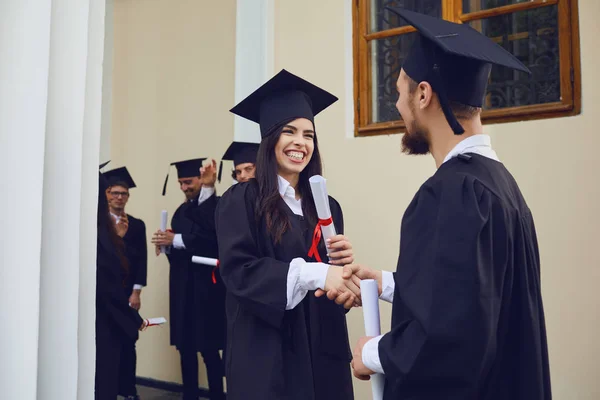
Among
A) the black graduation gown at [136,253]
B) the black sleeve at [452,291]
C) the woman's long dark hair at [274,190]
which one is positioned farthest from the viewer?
the black graduation gown at [136,253]

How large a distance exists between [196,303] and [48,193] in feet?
11.9

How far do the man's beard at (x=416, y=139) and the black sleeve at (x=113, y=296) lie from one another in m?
2.29

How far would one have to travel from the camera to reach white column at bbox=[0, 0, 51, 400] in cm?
116

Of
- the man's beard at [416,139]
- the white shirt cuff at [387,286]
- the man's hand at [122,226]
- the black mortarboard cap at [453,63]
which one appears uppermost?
the black mortarboard cap at [453,63]

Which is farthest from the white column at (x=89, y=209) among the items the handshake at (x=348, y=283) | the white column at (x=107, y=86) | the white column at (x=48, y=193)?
the white column at (x=107, y=86)

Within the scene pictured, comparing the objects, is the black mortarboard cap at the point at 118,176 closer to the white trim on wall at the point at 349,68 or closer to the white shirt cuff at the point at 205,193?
the white shirt cuff at the point at 205,193

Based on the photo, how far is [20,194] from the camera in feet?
3.87

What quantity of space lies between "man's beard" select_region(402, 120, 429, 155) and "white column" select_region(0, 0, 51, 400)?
3.09ft

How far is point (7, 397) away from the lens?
1.15 metres

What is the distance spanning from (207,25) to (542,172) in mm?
3637

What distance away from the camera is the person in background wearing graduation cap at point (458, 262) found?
131 cm

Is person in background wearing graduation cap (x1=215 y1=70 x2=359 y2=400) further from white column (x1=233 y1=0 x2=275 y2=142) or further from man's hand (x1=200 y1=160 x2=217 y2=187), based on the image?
man's hand (x1=200 y1=160 x2=217 y2=187)

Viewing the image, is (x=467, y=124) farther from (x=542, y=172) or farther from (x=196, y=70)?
(x=196, y=70)

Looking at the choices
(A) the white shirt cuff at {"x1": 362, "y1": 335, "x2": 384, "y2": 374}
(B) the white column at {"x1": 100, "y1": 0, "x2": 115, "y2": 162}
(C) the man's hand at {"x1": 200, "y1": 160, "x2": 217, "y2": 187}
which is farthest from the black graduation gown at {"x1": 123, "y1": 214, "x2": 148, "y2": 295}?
(A) the white shirt cuff at {"x1": 362, "y1": 335, "x2": 384, "y2": 374}
